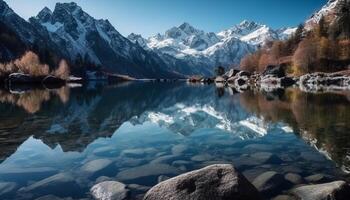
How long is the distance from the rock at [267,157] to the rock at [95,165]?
8.93 metres

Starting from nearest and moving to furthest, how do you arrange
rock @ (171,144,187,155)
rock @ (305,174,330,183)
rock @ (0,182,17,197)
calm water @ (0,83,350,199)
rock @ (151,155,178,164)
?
rock @ (0,182,17,197), rock @ (305,174,330,183), calm water @ (0,83,350,199), rock @ (151,155,178,164), rock @ (171,144,187,155)

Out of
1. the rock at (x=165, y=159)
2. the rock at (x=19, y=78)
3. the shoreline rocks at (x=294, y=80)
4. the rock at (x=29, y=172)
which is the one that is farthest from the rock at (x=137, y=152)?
the rock at (x=19, y=78)

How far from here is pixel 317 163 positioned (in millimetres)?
22000

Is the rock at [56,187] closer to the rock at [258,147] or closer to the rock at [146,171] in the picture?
the rock at [146,171]

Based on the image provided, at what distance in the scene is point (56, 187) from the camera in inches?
724

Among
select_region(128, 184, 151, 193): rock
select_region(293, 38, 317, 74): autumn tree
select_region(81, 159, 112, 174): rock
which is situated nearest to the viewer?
select_region(128, 184, 151, 193): rock

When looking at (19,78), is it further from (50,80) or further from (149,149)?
(149,149)

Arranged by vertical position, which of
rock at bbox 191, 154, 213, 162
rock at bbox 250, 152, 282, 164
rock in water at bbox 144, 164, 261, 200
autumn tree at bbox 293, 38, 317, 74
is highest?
autumn tree at bbox 293, 38, 317, 74

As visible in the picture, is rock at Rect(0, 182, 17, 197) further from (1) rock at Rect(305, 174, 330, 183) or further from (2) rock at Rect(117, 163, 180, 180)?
(1) rock at Rect(305, 174, 330, 183)

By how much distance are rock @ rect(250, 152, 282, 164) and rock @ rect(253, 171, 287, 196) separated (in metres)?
3.65

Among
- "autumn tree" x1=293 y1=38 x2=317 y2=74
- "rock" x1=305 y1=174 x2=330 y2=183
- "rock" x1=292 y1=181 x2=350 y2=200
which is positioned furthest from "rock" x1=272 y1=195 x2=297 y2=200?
"autumn tree" x1=293 y1=38 x2=317 y2=74

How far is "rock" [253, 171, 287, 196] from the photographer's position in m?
17.2

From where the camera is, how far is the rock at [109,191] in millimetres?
16078

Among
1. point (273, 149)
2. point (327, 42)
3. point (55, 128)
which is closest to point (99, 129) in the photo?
point (55, 128)
